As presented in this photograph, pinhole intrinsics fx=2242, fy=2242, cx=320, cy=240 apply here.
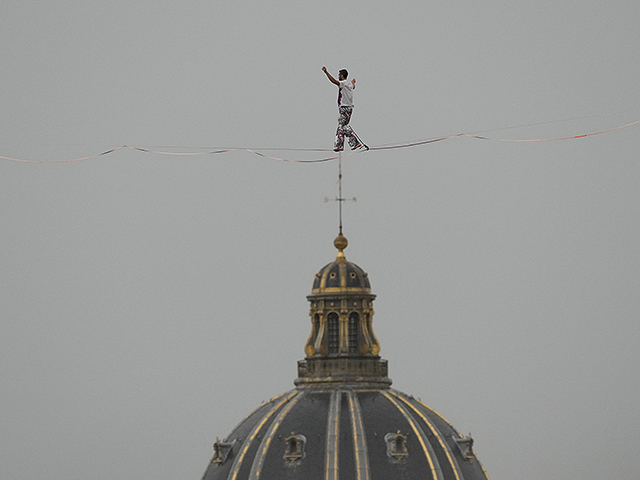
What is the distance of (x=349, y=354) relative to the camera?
179 m

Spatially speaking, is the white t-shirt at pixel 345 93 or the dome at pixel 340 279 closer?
the white t-shirt at pixel 345 93

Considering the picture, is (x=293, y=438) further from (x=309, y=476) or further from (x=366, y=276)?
(x=366, y=276)

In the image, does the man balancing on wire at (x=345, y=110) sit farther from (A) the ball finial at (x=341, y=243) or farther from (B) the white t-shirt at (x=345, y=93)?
(A) the ball finial at (x=341, y=243)

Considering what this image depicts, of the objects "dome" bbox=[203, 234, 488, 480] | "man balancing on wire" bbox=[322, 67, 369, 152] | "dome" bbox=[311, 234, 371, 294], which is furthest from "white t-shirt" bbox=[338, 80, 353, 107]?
"dome" bbox=[311, 234, 371, 294]

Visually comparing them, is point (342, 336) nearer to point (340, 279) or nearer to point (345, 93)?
point (340, 279)

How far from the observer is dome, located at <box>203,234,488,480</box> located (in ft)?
557

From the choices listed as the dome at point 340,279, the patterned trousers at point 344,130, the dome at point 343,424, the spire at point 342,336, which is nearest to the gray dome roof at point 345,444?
the dome at point 343,424

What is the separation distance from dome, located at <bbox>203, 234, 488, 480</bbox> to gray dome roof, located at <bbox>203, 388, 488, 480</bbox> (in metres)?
0.08

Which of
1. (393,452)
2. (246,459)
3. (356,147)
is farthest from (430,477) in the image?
(356,147)

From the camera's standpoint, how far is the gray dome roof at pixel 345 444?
169375 millimetres

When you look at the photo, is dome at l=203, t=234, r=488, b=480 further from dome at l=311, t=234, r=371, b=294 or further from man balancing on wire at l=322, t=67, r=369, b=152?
man balancing on wire at l=322, t=67, r=369, b=152

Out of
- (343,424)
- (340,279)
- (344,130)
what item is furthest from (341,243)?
(344,130)

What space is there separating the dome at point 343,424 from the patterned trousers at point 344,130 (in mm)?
57847

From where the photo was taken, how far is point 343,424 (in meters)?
172
